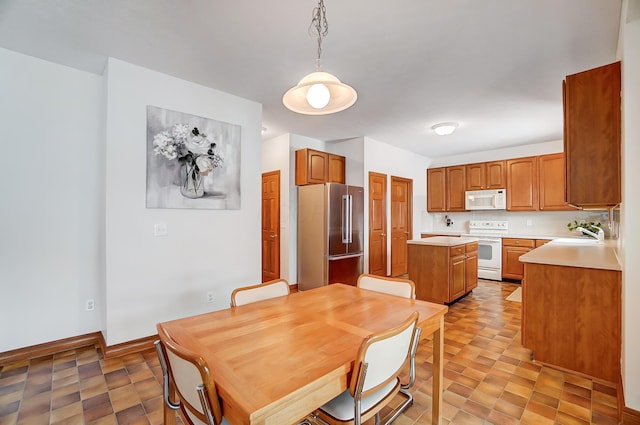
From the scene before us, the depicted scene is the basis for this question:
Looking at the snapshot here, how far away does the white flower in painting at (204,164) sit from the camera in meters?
2.95

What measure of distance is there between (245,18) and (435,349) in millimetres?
2406

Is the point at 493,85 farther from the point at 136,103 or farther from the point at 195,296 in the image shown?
the point at 195,296

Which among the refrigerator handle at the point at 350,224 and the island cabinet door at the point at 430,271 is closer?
the island cabinet door at the point at 430,271

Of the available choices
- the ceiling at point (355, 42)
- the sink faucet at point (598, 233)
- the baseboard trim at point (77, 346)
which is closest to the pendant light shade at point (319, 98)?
the ceiling at point (355, 42)

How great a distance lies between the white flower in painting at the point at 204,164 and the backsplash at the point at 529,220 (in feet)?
16.2

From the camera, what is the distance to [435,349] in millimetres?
1706

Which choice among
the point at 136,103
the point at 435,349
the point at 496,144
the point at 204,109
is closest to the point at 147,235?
the point at 136,103

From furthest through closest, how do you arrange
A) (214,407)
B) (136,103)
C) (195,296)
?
(195,296), (136,103), (214,407)

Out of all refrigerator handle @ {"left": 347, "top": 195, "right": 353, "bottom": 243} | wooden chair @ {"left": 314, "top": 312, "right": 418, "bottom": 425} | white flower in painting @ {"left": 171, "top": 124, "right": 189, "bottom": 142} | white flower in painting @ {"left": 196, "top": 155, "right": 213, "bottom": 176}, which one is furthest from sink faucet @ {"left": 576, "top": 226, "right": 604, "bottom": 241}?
white flower in painting @ {"left": 171, "top": 124, "right": 189, "bottom": 142}

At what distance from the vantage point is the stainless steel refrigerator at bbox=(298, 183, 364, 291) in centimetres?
433

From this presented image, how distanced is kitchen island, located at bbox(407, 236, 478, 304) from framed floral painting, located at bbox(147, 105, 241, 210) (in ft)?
8.07

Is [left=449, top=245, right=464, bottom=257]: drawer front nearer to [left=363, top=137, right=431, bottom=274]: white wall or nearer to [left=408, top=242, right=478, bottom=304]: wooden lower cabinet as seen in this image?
[left=408, top=242, right=478, bottom=304]: wooden lower cabinet

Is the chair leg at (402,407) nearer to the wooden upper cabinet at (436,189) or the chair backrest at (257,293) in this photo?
the chair backrest at (257,293)

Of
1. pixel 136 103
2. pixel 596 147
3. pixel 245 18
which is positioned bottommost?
pixel 596 147
